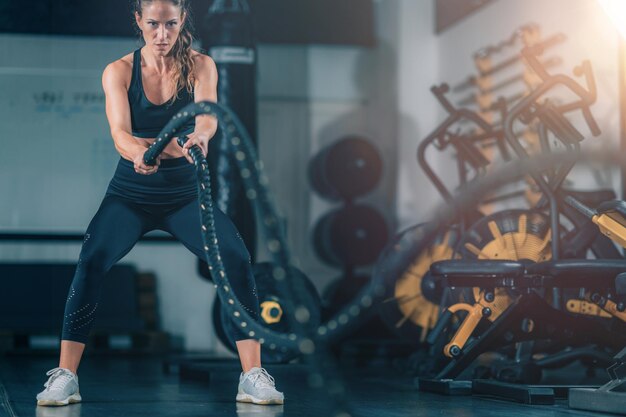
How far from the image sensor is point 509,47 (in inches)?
258

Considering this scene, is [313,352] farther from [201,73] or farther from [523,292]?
[523,292]

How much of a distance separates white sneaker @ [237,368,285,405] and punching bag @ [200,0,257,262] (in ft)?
7.72

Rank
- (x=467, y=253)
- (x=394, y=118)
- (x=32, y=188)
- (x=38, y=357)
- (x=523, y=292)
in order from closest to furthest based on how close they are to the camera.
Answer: (x=523, y=292), (x=467, y=253), (x=38, y=357), (x=32, y=188), (x=394, y=118)

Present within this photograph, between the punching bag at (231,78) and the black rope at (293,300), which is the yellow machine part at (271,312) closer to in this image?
the punching bag at (231,78)

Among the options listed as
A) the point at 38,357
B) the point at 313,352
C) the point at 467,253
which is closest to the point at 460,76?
the point at 467,253

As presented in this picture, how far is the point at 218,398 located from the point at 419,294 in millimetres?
1941

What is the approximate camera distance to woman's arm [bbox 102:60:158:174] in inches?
121

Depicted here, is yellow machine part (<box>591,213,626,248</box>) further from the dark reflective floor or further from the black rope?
the black rope

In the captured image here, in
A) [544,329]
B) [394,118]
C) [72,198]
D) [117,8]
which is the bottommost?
[544,329]

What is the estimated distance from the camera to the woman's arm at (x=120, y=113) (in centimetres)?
308

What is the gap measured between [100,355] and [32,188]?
1362 mm

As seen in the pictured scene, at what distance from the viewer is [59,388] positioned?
10.5 feet

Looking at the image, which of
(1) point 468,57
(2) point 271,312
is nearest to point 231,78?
(2) point 271,312

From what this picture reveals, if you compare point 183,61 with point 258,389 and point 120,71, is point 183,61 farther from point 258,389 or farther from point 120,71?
point 258,389
